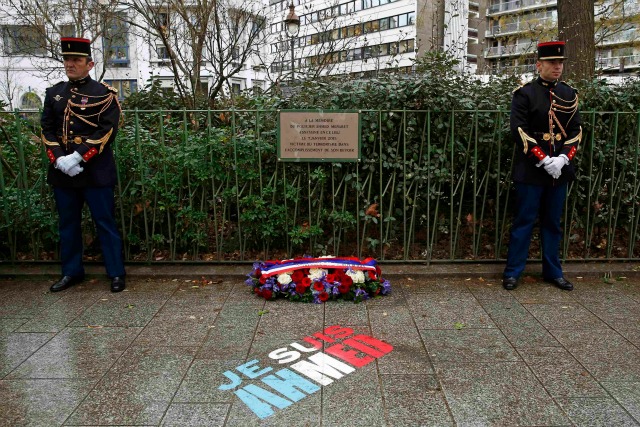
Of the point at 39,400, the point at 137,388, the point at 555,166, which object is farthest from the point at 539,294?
the point at 39,400

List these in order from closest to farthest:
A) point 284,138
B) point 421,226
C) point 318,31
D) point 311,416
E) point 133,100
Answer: point 311,416, point 284,138, point 421,226, point 133,100, point 318,31

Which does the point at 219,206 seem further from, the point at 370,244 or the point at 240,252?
the point at 370,244

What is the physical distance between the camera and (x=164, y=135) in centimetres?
545

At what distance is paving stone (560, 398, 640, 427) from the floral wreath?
2049 mm

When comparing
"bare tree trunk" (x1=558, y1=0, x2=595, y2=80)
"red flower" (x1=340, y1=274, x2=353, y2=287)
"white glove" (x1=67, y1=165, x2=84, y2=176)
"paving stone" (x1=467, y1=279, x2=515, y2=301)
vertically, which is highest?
"bare tree trunk" (x1=558, y1=0, x2=595, y2=80)

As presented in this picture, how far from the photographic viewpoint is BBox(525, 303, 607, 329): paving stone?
412cm

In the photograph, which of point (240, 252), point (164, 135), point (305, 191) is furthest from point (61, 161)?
point (305, 191)

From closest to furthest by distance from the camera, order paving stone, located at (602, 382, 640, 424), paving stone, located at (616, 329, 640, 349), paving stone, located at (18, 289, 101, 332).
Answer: paving stone, located at (602, 382, 640, 424) < paving stone, located at (616, 329, 640, 349) < paving stone, located at (18, 289, 101, 332)

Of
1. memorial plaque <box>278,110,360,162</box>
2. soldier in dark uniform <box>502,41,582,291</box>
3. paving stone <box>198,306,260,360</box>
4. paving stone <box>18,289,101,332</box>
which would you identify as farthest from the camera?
memorial plaque <box>278,110,360,162</box>

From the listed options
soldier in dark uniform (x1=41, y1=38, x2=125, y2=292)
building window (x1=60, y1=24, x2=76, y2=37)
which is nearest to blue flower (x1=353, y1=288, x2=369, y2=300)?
soldier in dark uniform (x1=41, y1=38, x2=125, y2=292)

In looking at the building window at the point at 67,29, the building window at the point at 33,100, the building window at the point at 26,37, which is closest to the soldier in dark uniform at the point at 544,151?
the building window at the point at 33,100

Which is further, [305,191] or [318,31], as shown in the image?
[318,31]

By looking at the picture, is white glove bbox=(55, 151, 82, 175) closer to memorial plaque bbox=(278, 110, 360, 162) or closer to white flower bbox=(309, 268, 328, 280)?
memorial plaque bbox=(278, 110, 360, 162)

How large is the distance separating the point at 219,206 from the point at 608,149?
398cm
